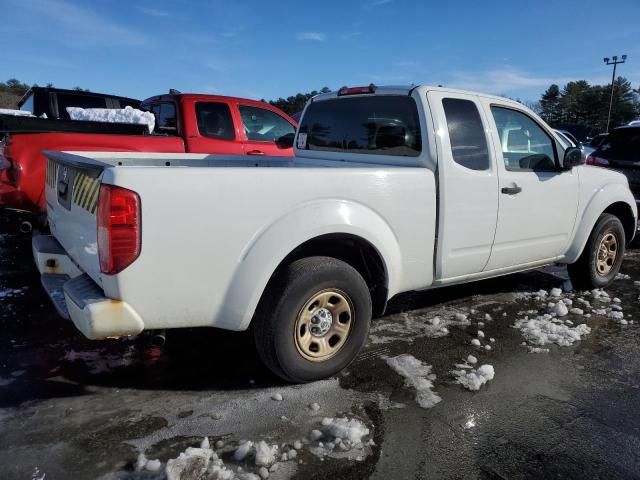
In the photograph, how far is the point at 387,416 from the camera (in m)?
2.79

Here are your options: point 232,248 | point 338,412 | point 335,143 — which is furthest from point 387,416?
point 335,143

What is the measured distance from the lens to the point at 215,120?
22.9ft

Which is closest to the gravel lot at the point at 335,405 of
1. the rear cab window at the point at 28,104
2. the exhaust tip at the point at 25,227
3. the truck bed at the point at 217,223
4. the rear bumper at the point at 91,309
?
the rear bumper at the point at 91,309

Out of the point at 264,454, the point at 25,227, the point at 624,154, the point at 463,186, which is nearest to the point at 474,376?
the point at 463,186

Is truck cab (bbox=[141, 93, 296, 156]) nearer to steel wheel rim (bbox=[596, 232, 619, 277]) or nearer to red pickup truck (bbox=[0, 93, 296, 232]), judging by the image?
red pickup truck (bbox=[0, 93, 296, 232])

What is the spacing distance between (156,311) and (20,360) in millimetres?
1462

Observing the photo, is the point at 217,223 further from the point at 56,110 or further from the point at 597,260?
the point at 56,110

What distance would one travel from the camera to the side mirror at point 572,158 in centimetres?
430

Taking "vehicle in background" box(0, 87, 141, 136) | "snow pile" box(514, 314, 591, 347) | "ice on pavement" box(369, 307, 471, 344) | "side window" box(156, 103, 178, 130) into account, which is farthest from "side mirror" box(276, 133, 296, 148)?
"snow pile" box(514, 314, 591, 347)

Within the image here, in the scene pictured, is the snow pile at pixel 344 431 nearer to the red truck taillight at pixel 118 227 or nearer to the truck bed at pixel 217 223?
the truck bed at pixel 217 223

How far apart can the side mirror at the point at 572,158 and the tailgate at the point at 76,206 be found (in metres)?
3.72

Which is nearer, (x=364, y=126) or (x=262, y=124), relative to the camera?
(x=364, y=126)

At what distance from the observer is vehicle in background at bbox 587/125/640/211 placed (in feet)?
23.8

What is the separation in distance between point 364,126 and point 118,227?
2.30 m
